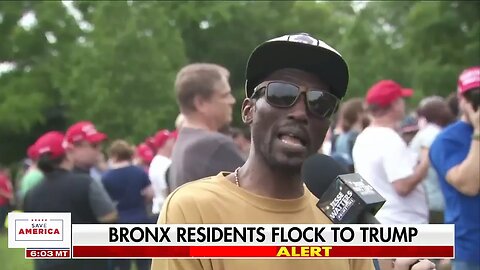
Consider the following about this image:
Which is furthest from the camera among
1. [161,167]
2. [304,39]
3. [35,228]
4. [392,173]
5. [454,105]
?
[161,167]

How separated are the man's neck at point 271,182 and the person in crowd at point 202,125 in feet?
7.73

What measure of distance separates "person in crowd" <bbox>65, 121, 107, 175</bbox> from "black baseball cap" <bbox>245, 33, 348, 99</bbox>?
223 inches

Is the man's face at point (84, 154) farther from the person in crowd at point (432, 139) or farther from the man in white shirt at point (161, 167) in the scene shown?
the person in crowd at point (432, 139)

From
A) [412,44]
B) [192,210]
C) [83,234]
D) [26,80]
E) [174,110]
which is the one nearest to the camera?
[192,210]

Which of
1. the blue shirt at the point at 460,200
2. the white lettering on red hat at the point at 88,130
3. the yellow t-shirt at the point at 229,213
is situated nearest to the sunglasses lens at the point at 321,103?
the yellow t-shirt at the point at 229,213

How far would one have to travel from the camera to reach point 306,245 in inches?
94.0

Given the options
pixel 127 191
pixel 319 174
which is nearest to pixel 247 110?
pixel 319 174

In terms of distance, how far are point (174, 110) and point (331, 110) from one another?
18.7m

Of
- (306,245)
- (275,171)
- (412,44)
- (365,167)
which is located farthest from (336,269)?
(412,44)

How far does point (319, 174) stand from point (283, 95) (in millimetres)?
1314

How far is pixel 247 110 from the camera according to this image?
2.60 metres

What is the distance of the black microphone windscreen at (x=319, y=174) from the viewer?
3.66 meters

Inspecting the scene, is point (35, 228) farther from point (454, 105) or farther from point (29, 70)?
point (29, 70)

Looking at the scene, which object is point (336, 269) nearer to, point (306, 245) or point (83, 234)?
point (306, 245)
